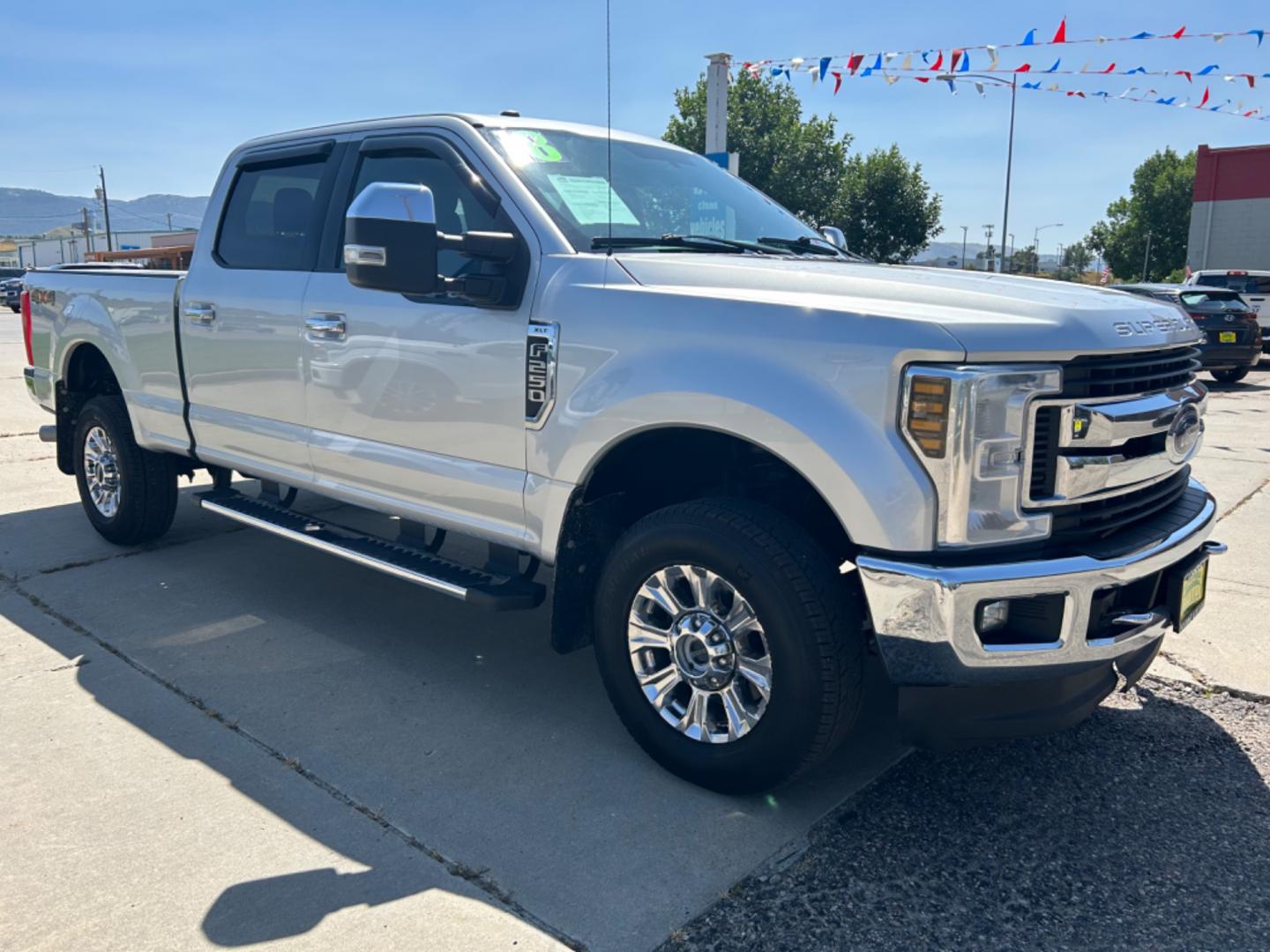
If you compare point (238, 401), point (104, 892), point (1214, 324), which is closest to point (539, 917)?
point (104, 892)

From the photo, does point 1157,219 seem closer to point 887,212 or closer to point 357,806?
point 887,212

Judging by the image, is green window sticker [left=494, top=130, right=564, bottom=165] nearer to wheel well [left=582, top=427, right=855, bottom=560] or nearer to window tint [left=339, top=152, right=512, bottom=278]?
window tint [left=339, top=152, right=512, bottom=278]

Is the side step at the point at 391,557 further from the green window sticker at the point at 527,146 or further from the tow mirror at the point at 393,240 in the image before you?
the green window sticker at the point at 527,146

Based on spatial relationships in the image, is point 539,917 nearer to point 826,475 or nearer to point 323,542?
point 826,475

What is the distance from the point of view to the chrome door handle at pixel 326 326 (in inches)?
157

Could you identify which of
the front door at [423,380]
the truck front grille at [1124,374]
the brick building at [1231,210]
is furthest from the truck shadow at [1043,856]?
the brick building at [1231,210]

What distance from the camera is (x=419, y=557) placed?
3.94m

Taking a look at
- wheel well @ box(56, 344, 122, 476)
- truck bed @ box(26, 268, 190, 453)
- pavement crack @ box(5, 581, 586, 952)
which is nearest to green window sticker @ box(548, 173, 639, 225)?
pavement crack @ box(5, 581, 586, 952)

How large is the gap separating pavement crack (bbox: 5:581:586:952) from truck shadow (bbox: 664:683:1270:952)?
1.26 ft

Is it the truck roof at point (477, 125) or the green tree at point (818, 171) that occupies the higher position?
the green tree at point (818, 171)

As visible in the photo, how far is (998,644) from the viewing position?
2629mm

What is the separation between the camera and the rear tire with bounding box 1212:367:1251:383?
15782mm

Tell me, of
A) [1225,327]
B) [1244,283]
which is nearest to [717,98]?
[1225,327]

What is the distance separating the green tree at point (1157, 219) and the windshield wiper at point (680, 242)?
5763 centimetres
